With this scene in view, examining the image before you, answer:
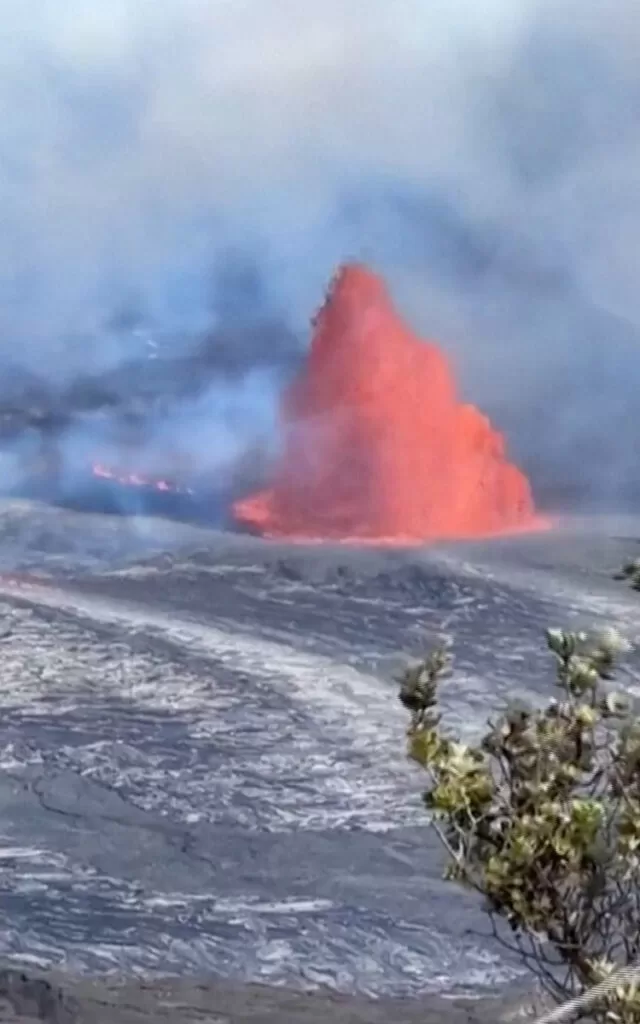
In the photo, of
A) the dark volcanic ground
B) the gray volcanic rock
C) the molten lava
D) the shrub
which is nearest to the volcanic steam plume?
the dark volcanic ground

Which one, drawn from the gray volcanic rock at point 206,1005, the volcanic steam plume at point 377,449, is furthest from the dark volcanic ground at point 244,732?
the volcanic steam plume at point 377,449

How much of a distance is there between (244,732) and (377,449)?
5.73ft

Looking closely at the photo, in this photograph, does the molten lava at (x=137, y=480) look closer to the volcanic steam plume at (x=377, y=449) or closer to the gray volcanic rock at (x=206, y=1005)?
the volcanic steam plume at (x=377, y=449)

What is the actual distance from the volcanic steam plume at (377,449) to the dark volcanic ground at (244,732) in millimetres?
193

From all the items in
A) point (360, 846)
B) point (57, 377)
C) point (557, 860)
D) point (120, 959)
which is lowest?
point (120, 959)

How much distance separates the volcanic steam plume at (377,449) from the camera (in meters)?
6.60

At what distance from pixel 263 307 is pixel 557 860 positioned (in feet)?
15.2

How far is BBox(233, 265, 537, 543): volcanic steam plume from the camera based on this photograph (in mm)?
6602

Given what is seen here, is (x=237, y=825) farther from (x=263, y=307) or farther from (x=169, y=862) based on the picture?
(x=263, y=307)

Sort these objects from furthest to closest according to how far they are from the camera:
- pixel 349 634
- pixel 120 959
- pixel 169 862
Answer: pixel 349 634 → pixel 169 862 → pixel 120 959

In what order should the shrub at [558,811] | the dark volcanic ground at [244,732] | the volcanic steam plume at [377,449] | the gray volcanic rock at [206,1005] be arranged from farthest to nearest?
the volcanic steam plume at [377,449]
the dark volcanic ground at [244,732]
the gray volcanic rock at [206,1005]
the shrub at [558,811]

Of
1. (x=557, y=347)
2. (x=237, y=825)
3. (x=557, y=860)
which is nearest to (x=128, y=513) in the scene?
(x=237, y=825)

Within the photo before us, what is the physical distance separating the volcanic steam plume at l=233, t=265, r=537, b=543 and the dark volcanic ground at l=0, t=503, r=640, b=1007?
193 millimetres

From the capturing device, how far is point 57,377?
654 cm
